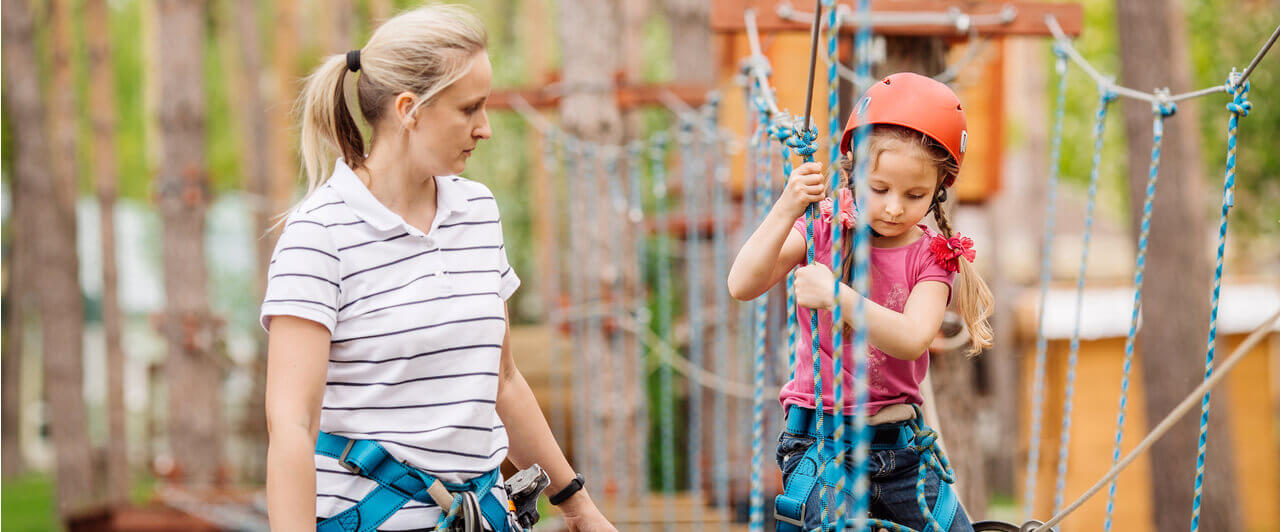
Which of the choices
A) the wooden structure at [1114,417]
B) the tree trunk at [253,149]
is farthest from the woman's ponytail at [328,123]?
the tree trunk at [253,149]

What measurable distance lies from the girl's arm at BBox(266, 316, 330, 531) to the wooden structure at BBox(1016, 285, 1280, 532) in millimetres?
8328

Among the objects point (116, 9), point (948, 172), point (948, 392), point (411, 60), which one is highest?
point (116, 9)

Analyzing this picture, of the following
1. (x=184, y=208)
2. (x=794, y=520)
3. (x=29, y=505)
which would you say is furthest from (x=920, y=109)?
(x=29, y=505)

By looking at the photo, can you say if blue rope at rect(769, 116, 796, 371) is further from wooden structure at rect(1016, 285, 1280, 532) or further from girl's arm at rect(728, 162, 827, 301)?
wooden structure at rect(1016, 285, 1280, 532)

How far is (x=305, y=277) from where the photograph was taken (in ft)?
4.55

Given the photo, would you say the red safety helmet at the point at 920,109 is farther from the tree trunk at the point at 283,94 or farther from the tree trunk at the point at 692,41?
the tree trunk at the point at 283,94

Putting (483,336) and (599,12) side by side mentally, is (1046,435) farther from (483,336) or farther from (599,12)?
(483,336)

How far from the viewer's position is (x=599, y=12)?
5781 mm

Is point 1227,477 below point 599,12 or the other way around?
below

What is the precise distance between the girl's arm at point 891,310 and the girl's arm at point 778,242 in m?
0.07

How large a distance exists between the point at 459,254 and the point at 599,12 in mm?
4403

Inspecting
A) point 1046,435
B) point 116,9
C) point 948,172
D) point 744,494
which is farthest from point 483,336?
point 116,9

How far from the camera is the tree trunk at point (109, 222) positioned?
9625mm

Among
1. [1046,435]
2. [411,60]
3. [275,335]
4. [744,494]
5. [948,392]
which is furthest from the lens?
[1046,435]
